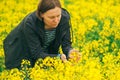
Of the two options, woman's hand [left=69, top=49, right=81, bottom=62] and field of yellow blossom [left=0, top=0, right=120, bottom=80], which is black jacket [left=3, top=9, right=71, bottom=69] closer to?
field of yellow blossom [left=0, top=0, right=120, bottom=80]

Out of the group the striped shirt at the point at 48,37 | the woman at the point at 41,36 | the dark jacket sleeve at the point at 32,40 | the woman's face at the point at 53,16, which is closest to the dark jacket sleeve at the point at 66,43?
the woman at the point at 41,36

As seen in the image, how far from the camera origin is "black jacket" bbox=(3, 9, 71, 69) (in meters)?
5.95

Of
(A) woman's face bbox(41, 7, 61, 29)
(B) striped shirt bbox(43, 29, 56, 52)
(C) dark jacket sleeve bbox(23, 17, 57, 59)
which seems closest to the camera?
(A) woman's face bbox(41, 7, 61, 29)

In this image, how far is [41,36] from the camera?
19.8 feet

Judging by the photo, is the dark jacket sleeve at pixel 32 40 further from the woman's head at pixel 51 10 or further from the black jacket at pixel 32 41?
the woman's head at pixel 51 10

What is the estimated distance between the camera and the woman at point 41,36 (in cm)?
574

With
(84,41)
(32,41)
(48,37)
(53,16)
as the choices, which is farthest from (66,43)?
(84,41)

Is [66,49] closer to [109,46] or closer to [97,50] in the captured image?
[97,50]

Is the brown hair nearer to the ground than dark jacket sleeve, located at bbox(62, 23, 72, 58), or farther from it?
farther from it

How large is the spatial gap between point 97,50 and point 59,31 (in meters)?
1.35

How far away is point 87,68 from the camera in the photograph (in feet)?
18.9

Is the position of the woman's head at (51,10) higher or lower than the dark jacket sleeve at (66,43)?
higher

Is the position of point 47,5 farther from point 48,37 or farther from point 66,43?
point 66,43

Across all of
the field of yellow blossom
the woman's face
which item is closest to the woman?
the woman's face
